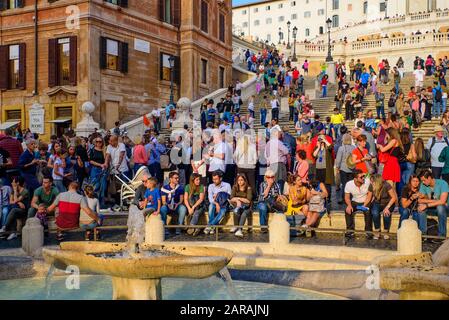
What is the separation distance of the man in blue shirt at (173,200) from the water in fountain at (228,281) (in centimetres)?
435

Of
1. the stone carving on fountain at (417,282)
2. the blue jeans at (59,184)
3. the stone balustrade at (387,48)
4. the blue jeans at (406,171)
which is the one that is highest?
the stone balustrade at (387,48)

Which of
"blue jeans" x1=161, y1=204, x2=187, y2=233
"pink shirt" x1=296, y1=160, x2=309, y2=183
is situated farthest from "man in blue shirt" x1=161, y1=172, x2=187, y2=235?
"pink shirt" x1=296, y1=160, x2=309, y2=183

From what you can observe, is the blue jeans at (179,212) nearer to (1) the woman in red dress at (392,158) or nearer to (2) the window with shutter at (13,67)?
(1) the woman in red dress at (392,158)

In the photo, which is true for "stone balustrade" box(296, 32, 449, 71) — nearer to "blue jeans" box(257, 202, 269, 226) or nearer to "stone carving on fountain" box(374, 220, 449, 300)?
"blue jeans" box(257, 202, 269, 226)

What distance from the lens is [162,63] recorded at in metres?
30.5

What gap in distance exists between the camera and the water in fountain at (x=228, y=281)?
703cm

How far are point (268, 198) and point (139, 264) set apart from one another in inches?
227

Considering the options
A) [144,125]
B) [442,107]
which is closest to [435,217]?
[442,107]

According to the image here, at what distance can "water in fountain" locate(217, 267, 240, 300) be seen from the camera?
7031 millimetres

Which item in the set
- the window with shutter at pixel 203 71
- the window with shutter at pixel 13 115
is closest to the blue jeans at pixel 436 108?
the window with shutter at pixel 203 71

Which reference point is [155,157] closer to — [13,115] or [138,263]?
[138,263]

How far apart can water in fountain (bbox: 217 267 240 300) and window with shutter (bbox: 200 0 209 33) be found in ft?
93.0

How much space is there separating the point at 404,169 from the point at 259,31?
8573cm
